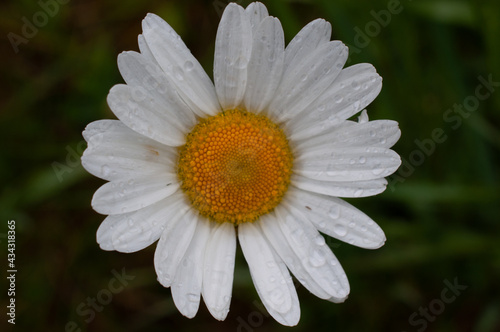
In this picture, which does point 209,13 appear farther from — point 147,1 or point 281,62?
point 281,62

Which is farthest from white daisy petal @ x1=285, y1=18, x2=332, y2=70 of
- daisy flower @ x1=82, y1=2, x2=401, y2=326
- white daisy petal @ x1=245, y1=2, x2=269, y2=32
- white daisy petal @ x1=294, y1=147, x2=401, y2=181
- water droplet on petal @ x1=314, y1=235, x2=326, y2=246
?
water droplet on petal @ x1=314, y1=235, x2=326, y2=246

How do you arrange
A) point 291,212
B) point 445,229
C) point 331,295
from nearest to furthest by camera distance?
1. point 331,295
2. point 291,212
3. point 445,229

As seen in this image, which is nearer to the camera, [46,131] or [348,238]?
[348,238]

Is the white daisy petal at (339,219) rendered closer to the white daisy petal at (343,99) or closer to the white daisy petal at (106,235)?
the white daisy petal at (343,99)

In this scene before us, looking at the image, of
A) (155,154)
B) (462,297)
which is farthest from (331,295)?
(462,297)

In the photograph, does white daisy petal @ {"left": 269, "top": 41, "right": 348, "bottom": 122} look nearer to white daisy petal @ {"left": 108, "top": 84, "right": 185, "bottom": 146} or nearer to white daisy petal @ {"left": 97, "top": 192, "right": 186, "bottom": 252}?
white daisy petal @ {"left": 108, "top": 84, "right": 185, "bottom": 146}

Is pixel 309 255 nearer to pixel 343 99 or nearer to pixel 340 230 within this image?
pixel 340 230
